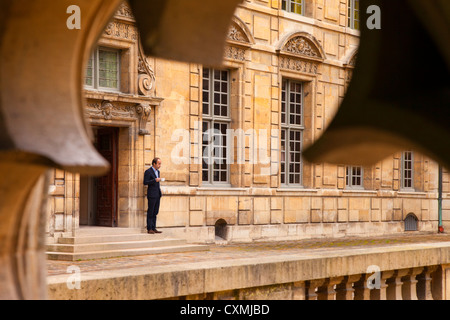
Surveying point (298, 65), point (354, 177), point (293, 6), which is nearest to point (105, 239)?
point (298, 65)

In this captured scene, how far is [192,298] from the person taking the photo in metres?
6.93

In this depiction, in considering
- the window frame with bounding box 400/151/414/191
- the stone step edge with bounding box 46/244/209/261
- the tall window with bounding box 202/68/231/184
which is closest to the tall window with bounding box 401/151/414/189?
the window frame with bounding box 400/151/414/191

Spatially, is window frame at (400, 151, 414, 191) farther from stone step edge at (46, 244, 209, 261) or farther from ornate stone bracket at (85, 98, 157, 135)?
stone step edge at (46, 244, 209, 261)

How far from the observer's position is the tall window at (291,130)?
20203 millimetres

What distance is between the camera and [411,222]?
24.8 m

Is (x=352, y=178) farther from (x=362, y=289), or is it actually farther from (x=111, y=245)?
(x=362, y=289)

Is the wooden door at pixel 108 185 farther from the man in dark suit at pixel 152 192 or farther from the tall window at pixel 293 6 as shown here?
the tall window at pixel 293 6

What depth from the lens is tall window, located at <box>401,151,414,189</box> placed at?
83.4 ft

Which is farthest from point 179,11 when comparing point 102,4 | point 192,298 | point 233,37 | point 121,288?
point 233,37

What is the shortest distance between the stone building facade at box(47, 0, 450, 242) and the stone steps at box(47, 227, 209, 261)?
0.61 metres

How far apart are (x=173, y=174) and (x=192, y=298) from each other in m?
9.96

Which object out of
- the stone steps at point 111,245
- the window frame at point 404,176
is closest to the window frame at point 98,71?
the stone steps at point 111,245

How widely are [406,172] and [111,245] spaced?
14.6 meters

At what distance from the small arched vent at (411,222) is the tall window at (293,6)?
805cm
